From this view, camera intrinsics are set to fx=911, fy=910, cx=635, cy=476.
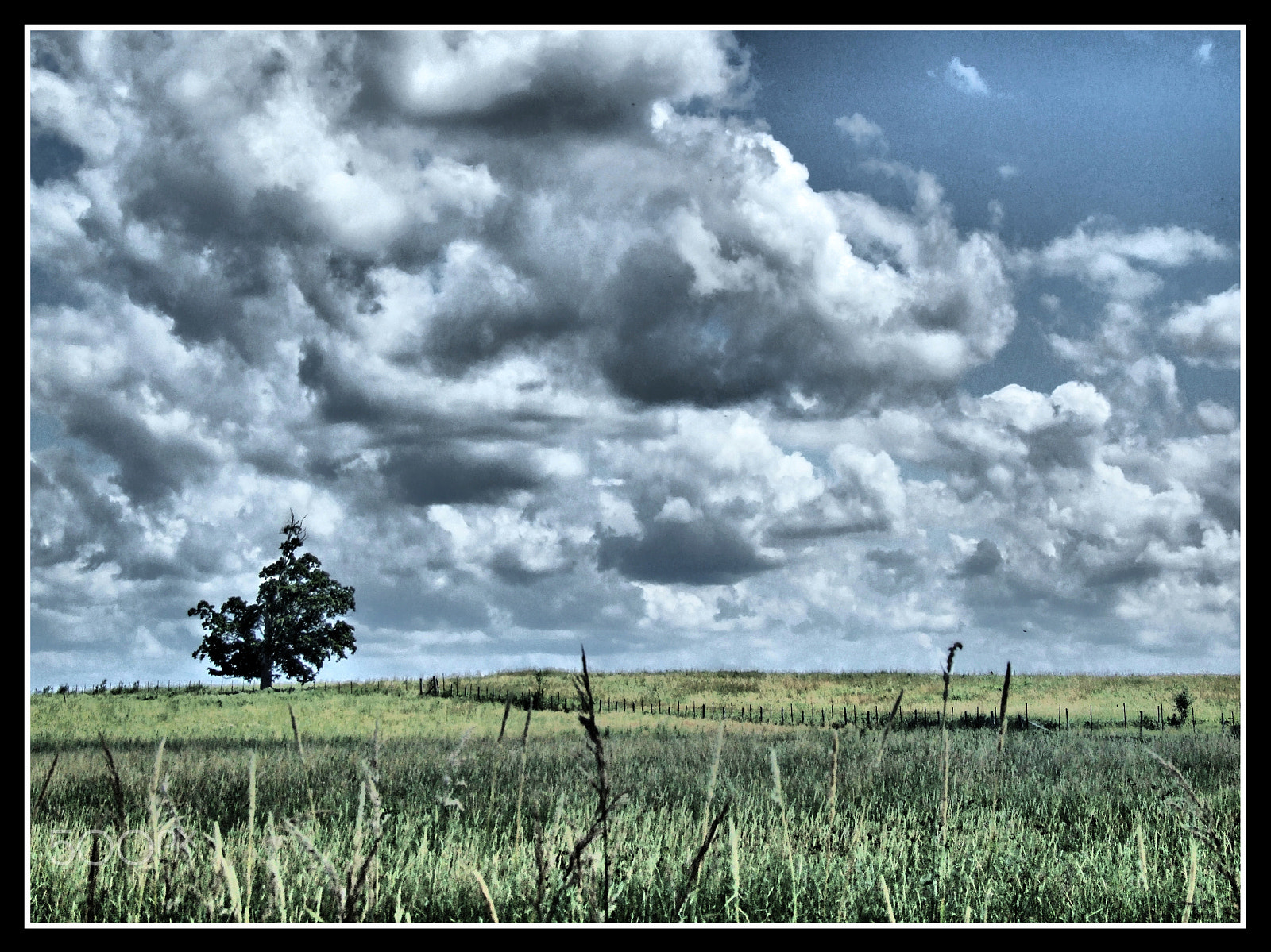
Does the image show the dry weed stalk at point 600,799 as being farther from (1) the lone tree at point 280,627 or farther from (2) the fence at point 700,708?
(1) the lone tree at point 280,627

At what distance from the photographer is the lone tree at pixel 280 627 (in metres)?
62.0

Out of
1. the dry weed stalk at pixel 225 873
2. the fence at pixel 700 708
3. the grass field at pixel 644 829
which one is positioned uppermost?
the dry weed stalk at pixel 225 873

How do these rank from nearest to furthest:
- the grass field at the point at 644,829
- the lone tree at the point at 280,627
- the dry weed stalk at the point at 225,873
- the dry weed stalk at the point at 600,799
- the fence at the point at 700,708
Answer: the dry weed stalk at the point at 600,799
the dry weed stalk at the point at 225,873
the grass field at the point at 644,829
the fence at the point at 700,708
the lone tree at the point at 280,627

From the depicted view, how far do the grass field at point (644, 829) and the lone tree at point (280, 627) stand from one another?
33805mm

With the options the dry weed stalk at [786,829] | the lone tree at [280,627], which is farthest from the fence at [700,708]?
the dry weed stalk at [786,829]

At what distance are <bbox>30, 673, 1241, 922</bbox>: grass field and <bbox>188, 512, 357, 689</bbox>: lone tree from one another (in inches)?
1331

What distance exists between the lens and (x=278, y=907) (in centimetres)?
355

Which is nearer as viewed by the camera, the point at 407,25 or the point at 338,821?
the point at 407,25

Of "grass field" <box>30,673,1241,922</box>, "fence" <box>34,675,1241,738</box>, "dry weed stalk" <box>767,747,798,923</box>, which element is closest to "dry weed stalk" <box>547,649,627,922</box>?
"grass field" <box>30,673,1241,922</box>

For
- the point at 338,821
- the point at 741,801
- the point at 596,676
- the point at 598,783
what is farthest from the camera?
the point at 596,676

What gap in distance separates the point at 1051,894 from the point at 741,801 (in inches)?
202

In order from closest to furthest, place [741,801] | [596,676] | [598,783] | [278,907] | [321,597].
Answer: [598,783] < [278,907] < [741,801] < [321,597] < [596,676]
